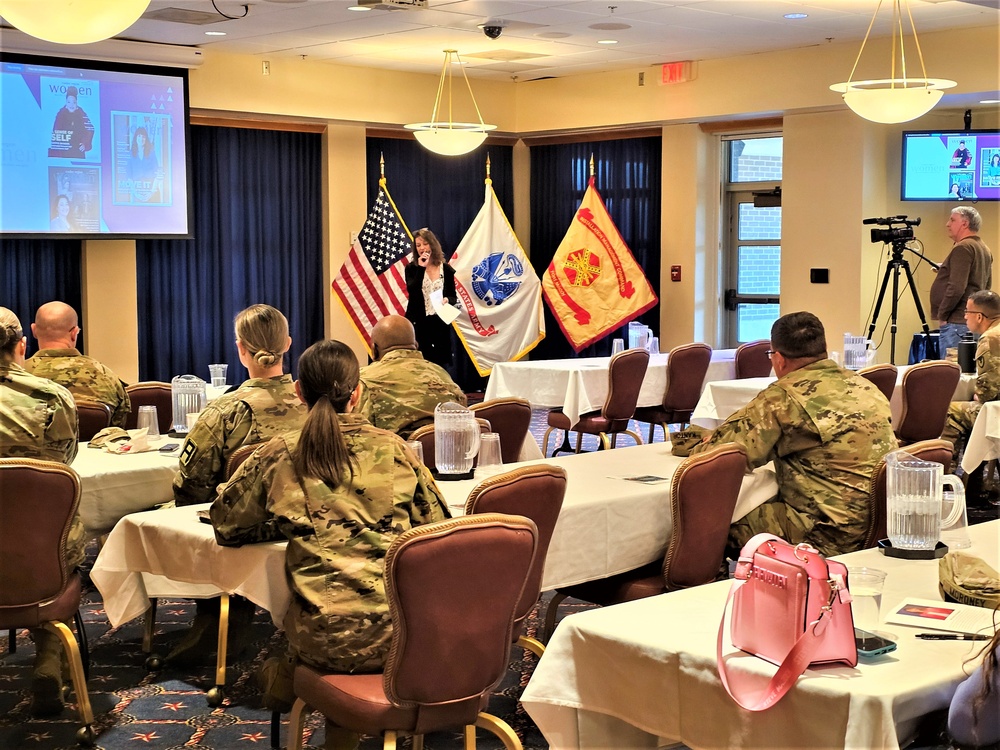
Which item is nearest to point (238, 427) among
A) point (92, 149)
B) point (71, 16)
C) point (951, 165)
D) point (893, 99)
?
point (71, 16)

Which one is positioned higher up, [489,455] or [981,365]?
[981,365]

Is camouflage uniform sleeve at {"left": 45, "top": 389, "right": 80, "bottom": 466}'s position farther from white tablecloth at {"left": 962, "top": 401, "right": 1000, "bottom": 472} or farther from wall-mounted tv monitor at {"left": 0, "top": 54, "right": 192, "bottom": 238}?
wall-mounted tv monitor at {"left": 0, "top": 54, "right": 192, "bottom": 238}

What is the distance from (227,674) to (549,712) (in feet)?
Answer: 6.56

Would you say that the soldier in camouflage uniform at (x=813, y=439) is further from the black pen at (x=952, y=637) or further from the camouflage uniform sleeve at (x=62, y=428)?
the camouflage uniform sleeve at (x=62, y=428)

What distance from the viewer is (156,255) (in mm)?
10125

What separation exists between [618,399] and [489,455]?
3564 millimetres

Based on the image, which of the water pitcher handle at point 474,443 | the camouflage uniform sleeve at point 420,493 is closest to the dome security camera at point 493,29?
the water pitcher handle at point 474,443

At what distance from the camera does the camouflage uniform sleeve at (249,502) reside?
3.07 m

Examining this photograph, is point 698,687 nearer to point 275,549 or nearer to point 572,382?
point 275,549

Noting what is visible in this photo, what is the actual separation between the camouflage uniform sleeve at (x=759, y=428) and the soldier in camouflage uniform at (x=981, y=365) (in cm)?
304

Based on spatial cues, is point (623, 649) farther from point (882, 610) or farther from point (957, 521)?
point (957, 521)

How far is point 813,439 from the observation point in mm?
4117

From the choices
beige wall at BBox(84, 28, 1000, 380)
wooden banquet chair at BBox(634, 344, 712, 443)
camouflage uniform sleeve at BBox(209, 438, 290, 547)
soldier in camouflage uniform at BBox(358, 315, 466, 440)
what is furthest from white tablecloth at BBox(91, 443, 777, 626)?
beige wall at BBox(84, 28, 1000, 380)

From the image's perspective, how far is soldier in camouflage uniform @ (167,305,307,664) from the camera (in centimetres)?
403
